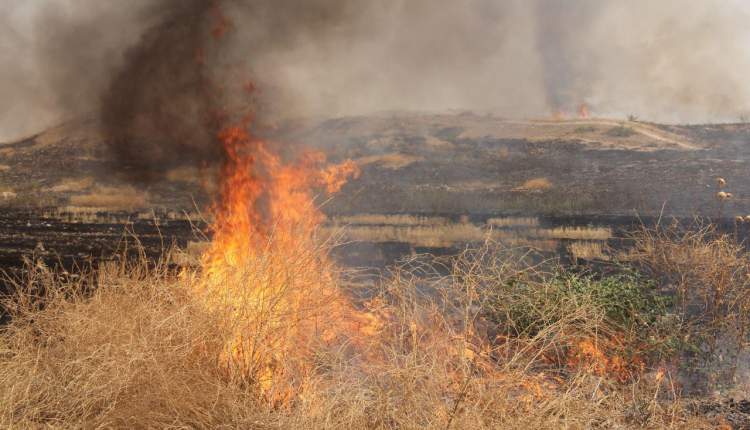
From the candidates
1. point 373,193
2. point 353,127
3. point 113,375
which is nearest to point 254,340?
point 113,375

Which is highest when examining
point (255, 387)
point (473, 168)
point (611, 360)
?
point (255, 387)

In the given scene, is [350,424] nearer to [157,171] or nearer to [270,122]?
[270,122]

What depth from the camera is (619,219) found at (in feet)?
72.9

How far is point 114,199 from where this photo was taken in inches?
1479

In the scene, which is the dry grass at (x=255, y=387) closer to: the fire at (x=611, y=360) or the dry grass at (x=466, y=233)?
the fire at (x=611, y=360)

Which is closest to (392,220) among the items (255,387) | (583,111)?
(255,387)

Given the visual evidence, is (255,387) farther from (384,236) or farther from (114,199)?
(114,199)

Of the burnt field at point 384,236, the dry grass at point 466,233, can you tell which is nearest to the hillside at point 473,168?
the burnt field at point 384,236

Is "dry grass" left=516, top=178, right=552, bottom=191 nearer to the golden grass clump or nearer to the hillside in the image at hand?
the hillside

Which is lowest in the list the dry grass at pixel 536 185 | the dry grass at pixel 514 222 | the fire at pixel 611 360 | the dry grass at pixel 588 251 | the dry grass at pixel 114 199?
the dry grass at pixel 114 199

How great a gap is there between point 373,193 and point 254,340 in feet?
93.2

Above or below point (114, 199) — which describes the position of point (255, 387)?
above

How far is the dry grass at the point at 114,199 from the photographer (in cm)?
3614

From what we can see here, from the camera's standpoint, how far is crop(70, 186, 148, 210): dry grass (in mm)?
36144
